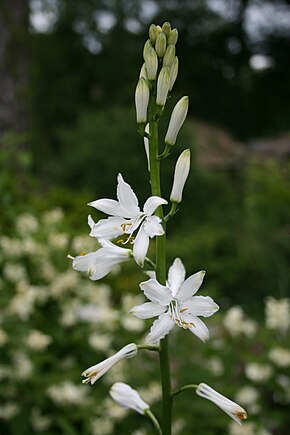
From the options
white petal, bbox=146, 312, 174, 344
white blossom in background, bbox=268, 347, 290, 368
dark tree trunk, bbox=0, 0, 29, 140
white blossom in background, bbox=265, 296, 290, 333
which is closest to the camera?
white petal, bbox=146, 312, 174, 344

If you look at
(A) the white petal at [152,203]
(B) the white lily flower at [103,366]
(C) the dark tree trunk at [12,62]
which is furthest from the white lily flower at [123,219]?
(C) the dark tree trunk at [12,62]

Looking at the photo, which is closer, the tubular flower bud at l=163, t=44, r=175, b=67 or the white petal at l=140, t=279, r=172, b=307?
the white petal at l=140, t=279, r=172, b=307

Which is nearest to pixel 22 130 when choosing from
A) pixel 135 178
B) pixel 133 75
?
pixel 135 178

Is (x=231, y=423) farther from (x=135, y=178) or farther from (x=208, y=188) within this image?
A: (x=208, y=188)

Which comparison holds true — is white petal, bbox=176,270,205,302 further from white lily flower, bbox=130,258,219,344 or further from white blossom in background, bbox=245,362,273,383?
white blossom in background, bbox=245,362,273,383

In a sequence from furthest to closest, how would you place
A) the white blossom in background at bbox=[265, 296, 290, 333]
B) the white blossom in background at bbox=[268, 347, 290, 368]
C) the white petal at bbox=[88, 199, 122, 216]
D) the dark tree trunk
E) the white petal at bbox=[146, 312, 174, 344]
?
the dark tree trunk
the white blossom in background at bbox=[265, 296, 290, 333]
the white blossom in background at bbox=[268, 347, 290, 368]
the white petal at bbox=[88, 199, 122, 216]
the white petal at bbox=[146, 312, 174, 344]

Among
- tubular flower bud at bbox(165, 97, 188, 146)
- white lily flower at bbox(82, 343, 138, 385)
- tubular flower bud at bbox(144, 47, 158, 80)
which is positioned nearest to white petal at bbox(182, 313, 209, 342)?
white lily flower at bbox(82, 343, 138, 385)

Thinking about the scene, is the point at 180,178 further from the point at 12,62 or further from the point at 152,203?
the point at 12,62
